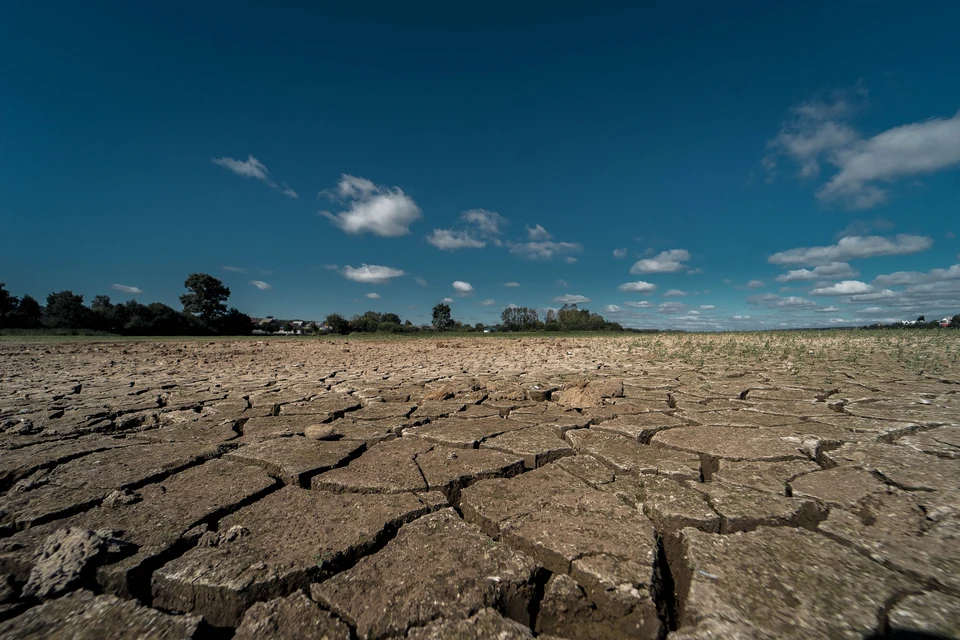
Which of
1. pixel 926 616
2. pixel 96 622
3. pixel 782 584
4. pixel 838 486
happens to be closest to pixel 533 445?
pixel 782 584

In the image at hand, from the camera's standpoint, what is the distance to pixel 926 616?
0.85 m

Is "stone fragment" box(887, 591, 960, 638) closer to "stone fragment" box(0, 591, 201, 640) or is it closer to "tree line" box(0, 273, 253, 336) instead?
"stone fragment" box(0, 591, 201, 640)

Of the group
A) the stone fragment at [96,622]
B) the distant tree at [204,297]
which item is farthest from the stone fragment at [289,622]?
the distant tree at [204,297]

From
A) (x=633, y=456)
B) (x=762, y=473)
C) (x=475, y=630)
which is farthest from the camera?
(x=633, y=456)

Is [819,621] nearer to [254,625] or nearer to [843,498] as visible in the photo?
[843,498]

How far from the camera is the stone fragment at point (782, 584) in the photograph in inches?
33.3

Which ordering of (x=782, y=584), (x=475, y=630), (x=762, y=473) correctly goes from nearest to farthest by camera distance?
(x=475, y=630), (x=782, y=584), (x=762, y=473)

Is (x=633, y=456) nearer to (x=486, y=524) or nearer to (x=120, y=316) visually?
(x=486, y=524)

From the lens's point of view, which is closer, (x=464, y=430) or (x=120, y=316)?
(x=464, y=430)

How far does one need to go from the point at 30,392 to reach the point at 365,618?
524cm

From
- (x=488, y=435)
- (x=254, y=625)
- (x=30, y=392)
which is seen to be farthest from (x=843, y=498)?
(x=30, y=392)

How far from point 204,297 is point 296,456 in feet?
128

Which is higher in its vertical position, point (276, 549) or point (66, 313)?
point (66, 313)

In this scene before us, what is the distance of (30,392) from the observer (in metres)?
3.77
